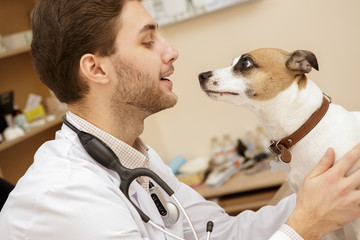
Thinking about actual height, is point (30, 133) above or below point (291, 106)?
below

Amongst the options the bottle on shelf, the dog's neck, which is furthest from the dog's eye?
the bottle on shelf

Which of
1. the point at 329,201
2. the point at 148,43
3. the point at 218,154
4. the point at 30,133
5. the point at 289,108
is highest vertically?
the point at 148,43

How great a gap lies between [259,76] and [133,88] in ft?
1.45

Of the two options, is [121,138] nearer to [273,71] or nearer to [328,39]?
[273,71]

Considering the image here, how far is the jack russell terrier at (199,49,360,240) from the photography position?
1248 mm

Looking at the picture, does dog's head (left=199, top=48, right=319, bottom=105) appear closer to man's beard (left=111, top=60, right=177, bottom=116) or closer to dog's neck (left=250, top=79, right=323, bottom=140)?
dog's neck (left=250, top=79, right=323, bottom=140)

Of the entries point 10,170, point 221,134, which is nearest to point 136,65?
point 10,170

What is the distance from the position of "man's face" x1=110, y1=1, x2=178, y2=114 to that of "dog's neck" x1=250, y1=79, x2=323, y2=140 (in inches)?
12.7

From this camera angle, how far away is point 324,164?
1.16 metres

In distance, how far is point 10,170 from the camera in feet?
9.01

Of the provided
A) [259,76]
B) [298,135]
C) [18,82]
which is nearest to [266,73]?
[259,76]

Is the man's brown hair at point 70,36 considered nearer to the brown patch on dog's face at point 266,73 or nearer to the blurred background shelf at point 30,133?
the brown patch on dog's face at point 266,73

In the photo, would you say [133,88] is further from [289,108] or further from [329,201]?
[329,201]

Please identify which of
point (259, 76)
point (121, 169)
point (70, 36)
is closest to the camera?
point (121, 169)
